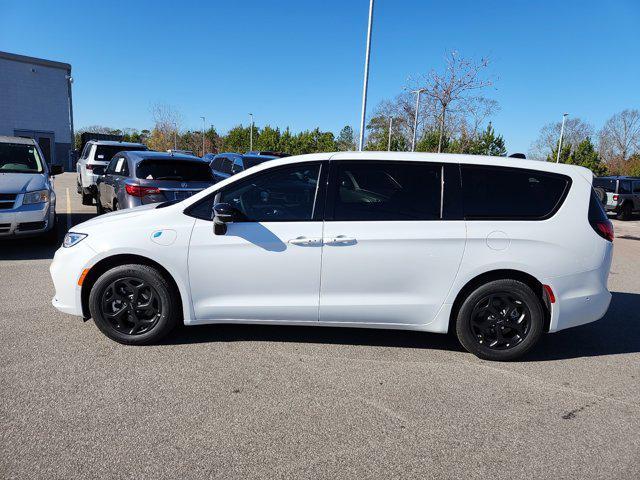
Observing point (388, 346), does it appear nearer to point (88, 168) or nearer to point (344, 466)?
point (344, 466)

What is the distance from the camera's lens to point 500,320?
417 centimetres

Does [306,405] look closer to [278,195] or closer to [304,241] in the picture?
[304,241]

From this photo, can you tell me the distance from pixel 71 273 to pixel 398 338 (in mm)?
3062

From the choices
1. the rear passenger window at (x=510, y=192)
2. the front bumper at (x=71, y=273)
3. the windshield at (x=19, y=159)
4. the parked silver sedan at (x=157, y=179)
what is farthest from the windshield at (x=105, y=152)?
the rear passenger window at (x=510, y=192)

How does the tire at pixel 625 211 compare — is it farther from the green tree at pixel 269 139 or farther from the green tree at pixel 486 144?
the green tree at pixel 269 139

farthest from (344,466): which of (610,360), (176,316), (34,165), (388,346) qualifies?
(34,165)

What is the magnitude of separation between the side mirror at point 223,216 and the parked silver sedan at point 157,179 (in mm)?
4533

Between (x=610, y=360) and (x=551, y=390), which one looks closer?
(x=551, y=390)

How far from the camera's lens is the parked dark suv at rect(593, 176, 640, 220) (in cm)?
1897

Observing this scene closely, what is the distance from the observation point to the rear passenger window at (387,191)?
4109 mm

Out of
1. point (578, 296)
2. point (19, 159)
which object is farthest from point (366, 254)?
point (19, 159)

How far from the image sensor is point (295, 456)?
2.78 m

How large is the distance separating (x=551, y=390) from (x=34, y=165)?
8999 mm

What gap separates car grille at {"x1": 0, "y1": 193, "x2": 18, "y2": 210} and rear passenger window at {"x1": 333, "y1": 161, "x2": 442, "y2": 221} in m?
5.82
